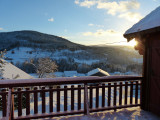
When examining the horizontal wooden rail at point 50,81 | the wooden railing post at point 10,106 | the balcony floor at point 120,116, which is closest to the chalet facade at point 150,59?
the balcony floor at point 120,116

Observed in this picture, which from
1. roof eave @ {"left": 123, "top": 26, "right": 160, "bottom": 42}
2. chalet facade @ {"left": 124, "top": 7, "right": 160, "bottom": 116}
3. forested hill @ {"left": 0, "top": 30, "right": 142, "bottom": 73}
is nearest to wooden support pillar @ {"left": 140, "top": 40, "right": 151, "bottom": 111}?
chalet facade @ {"left": 124, "top": 7, "right": 160, "bottom": 116}

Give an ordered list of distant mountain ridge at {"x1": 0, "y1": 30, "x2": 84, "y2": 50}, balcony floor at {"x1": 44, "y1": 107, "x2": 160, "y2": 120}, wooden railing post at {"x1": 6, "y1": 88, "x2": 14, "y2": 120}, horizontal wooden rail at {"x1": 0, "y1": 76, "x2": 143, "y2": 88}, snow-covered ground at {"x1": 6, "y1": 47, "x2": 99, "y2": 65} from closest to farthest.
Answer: wooden railing post at {"x1": 6, "y1": 88, "x2": 14, "y2": 120}, horizontal wooden rail at {"x1": 0, "y1": 76, "x2": 143, "y2": 88}, balcony floor at {"x1": 44, "y1": 107, "x2": 160, "y2": 120}, snow-covered ground at {"x1": 6, "y1": 47, "x2": 99, "y2": 65}, distant mountain ridge at {"x1": 0, "y1": 30, "x2": 84, "y2": 50}

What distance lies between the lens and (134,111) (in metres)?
4.12

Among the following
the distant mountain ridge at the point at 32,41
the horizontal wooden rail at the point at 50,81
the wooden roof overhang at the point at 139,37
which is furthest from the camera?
the distant mountain ridge at the point at 32,41

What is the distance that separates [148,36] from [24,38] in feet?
349

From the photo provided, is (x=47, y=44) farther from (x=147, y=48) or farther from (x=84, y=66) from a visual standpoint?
(x=147, y=48)

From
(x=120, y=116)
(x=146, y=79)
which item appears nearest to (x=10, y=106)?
(x=120, y=116)

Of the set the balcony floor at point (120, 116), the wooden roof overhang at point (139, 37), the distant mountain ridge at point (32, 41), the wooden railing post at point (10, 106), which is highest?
the distant mountain ridge at point (32, 41)

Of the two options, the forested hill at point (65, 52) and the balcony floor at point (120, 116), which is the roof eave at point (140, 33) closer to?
the balcony floor at point (120, 116)

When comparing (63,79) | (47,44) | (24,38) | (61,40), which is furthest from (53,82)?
(24,38)

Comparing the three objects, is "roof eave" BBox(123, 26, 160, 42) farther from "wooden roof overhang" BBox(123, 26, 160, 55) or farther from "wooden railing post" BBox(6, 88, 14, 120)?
"wooden railing post" BBox(6, 88, 14, 120)

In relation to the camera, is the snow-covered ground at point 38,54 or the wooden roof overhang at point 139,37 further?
the snow-covered ground at point 38,54

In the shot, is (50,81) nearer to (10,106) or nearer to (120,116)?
(10,106)

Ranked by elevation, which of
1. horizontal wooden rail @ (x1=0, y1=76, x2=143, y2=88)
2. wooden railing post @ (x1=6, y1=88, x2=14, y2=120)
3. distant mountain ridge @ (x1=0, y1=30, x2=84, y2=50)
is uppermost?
distant mountain ridge @ (x1=0, y1=30, x2=84, y2=50)
